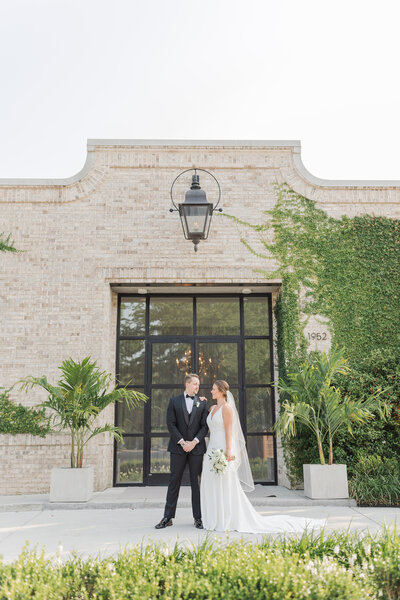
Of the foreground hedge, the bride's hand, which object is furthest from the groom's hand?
the foreground hedge

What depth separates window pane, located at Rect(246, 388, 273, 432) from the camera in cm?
1049

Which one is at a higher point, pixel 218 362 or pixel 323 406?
pixel 218 362

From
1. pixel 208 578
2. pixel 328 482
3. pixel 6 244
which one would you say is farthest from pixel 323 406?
pixel 6 244

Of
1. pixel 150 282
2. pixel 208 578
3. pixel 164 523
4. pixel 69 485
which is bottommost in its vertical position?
pixel 164 523

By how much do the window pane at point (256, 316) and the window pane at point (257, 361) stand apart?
24 centimetres

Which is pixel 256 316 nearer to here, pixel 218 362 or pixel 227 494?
pixel 218 362

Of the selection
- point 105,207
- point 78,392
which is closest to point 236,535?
point 78,392

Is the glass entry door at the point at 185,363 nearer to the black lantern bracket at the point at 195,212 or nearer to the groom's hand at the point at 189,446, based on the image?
the black lantern bracket at the point at 195,212

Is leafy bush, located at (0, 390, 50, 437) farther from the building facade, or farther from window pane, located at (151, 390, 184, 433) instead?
window pane, located at (151, 390, 184, 433)

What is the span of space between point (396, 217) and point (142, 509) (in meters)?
7.67

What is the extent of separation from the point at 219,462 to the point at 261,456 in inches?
169

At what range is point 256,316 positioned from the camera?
10984 millimetres

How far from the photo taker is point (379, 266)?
33.8 ft

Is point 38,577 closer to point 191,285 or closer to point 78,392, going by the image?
point 78,392
